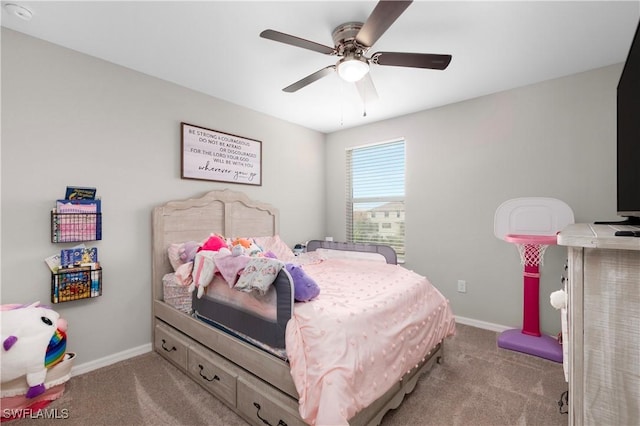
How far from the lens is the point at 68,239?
209cm

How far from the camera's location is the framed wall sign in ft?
9.37

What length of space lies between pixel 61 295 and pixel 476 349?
11.1ft

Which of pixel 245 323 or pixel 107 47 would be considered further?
pixel 107 47

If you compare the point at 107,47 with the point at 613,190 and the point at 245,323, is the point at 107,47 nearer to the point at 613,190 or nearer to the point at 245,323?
the point at 245,323

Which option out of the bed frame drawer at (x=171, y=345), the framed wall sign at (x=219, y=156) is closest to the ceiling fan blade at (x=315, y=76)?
the framed wall sign at (x=219, y=156)

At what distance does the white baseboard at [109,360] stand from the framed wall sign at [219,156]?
1610mm

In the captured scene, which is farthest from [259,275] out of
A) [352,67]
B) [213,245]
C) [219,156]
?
[219,156]

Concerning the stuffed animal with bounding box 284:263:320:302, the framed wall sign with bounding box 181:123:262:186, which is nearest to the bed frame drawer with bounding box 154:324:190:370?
the stuffed animal with bounding box 284:263:320:302

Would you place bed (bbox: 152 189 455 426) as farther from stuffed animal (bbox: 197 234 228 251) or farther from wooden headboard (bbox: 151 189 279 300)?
stuffed animal (bbox: 197 234 228 251)

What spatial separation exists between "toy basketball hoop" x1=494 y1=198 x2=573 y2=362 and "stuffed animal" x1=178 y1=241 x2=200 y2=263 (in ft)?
8.98

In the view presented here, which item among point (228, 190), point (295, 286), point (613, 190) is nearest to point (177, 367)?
point (295, 286)

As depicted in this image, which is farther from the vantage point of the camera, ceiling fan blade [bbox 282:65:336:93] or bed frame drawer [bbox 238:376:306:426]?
ceiling fan blade [bbox 282:65:336:93]

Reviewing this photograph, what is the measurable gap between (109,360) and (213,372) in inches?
45.9

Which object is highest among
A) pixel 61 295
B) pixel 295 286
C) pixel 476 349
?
pixel 295 286
